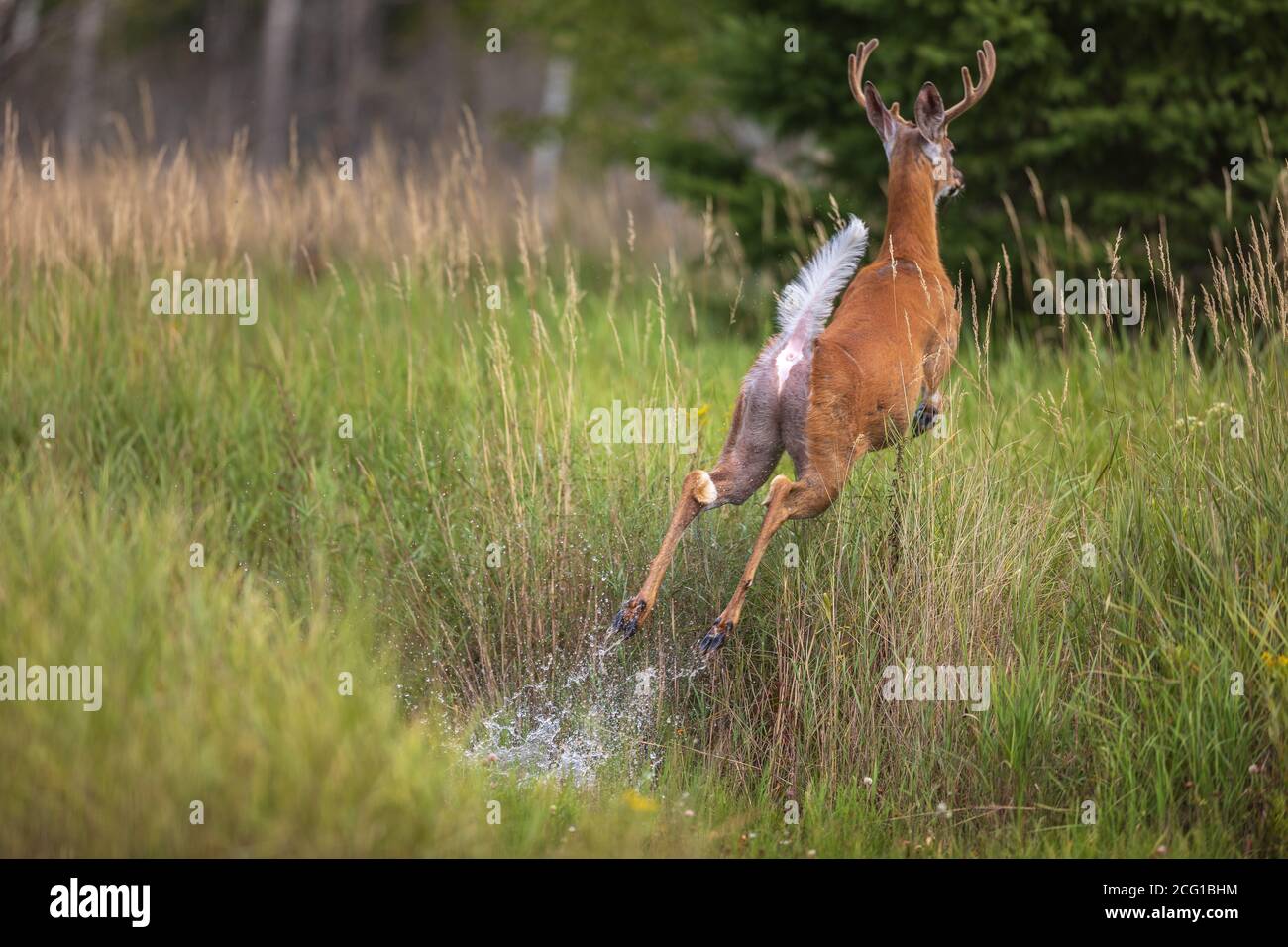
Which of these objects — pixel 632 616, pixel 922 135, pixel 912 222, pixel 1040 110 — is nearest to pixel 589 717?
pixel 632 616

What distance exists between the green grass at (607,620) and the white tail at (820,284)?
72 centimetres

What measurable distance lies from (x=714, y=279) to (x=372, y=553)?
5.32m

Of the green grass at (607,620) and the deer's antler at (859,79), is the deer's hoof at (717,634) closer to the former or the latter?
the green grass at (607,620)

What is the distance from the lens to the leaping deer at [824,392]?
4375 mm

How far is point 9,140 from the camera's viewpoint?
7.15 m

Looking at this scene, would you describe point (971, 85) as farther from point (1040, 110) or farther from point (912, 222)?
point (1040, 110)

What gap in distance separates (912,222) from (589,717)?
2181 mm

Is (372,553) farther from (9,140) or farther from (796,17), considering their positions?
(796,17)
